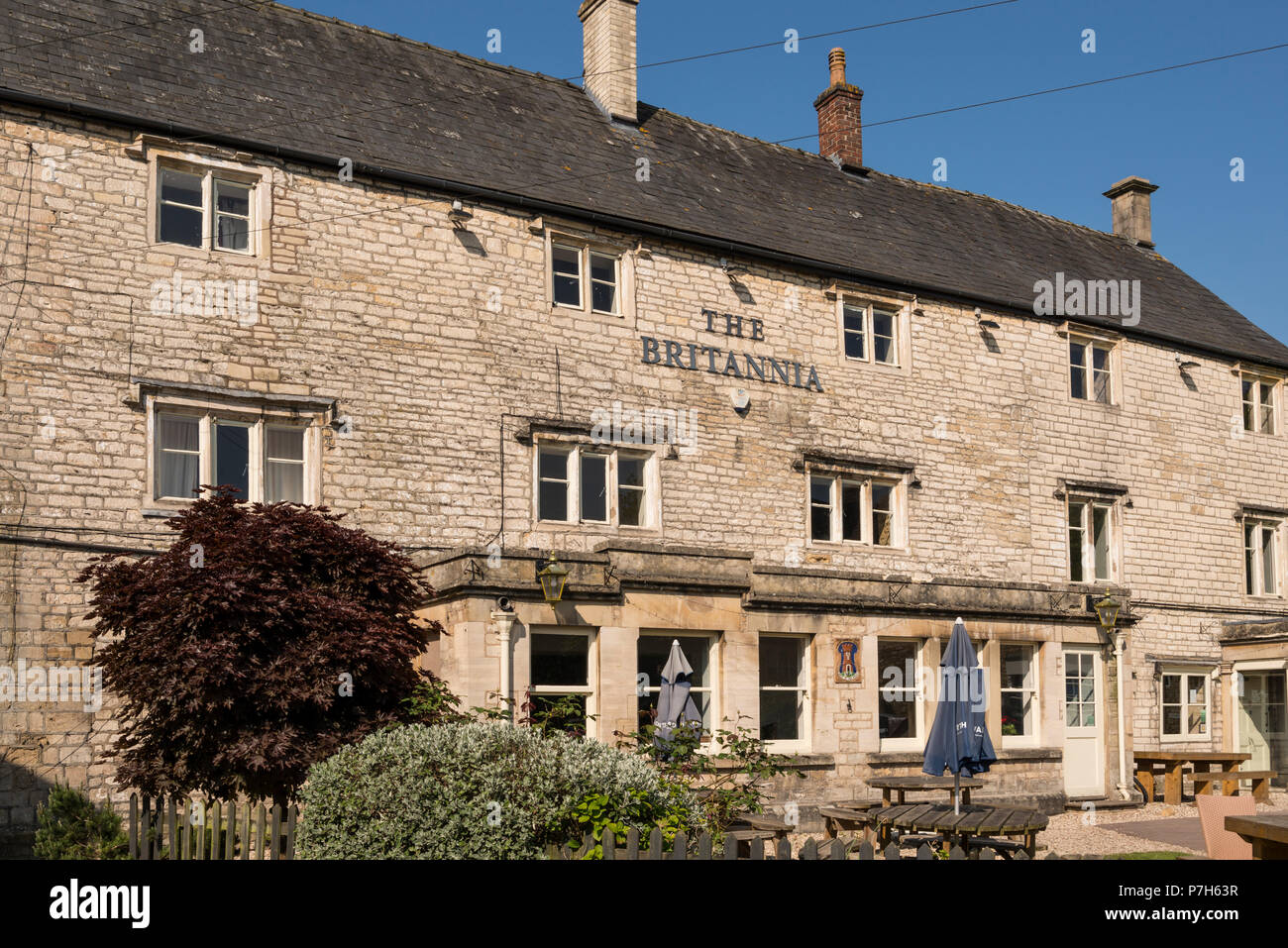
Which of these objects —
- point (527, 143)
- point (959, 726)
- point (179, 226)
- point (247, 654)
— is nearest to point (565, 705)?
point (247, 654)

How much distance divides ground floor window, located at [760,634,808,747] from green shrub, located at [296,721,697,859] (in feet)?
23.9

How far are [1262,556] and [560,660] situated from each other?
1765cm

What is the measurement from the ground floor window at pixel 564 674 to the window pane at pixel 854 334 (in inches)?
324

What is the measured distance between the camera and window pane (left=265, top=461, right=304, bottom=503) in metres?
15.7

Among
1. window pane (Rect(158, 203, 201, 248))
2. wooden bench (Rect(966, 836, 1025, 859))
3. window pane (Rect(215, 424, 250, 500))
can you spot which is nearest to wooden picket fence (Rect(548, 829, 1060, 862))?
wooden bench (Rect(966, 836, 1025, 859))

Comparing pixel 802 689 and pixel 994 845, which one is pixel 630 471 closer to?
pixel 802 689

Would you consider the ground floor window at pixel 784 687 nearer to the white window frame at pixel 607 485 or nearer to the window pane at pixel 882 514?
the white window frame at pixel 607 485

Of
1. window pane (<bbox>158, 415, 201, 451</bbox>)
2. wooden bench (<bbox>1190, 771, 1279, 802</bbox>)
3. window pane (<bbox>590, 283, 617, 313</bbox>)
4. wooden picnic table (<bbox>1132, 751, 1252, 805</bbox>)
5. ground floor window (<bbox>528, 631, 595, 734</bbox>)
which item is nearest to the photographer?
ground floor window (<bbox>528, 631, 595, 734</bbox>)

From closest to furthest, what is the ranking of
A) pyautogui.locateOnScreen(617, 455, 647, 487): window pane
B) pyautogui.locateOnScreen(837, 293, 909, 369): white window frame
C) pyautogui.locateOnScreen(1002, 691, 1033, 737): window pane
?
1. pyautogui.locateOnScreen(617, 455, 647, 487): window pane
2. pyautogui.locateOnScreen(1002, 691, 1033, 737): window pane
3. pyautogui.locateOnScreen(837, 293, 909, 369): white window frame

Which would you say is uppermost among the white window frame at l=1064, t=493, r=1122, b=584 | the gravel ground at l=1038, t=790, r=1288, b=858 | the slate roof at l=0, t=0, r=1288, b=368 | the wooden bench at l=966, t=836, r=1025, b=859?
the slate roof at l=0, t=0, r=1288, b=368

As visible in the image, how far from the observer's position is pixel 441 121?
18.9 metres

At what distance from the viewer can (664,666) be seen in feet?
51.0

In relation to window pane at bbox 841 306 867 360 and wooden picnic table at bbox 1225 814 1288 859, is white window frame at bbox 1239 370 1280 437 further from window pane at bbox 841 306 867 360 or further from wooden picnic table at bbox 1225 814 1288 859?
wooden picnic table at bbox 1225 814 1288 859
